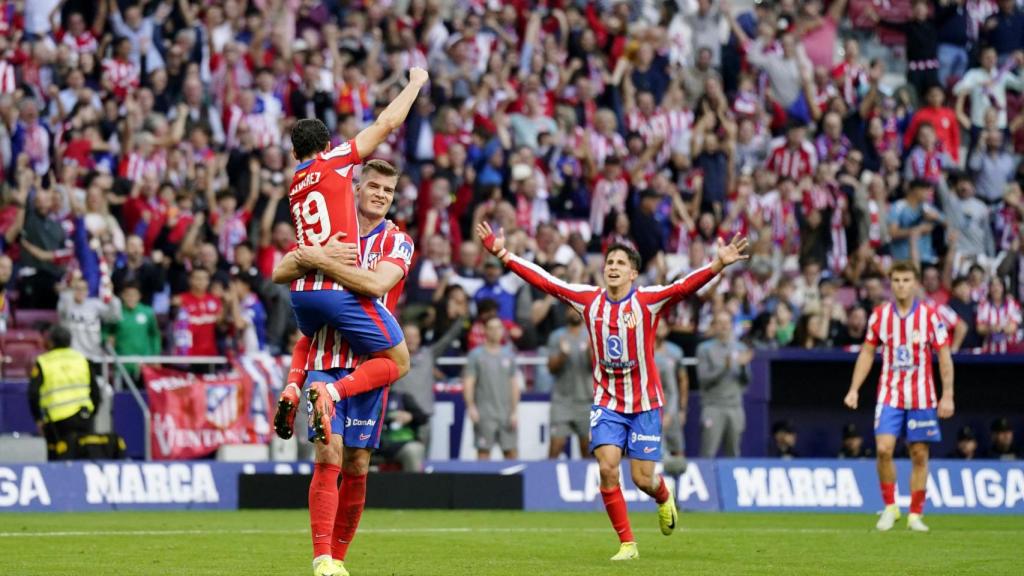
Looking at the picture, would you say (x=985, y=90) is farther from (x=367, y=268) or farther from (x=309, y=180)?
(x=309, y=180)

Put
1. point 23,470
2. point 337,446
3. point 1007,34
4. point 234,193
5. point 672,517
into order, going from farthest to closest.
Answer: point 1007,34 < point 234,193 < point 23,470 < point 672,517 < point 337,446

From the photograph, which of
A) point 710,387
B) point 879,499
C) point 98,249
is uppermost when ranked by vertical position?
point 98,249

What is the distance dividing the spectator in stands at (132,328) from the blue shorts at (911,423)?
30.6 ft

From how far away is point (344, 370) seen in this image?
10617mm

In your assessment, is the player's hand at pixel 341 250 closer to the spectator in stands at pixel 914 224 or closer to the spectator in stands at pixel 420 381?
the spectator in stands at pixel 420 381

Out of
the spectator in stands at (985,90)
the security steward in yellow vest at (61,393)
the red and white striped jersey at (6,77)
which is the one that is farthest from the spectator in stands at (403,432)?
the spectator in stands at (985,90)

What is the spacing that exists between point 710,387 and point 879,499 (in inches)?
104

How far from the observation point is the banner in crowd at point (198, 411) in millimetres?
20875

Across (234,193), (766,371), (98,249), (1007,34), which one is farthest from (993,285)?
(98,249)

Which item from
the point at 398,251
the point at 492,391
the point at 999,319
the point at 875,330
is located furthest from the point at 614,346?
the point at 999,319

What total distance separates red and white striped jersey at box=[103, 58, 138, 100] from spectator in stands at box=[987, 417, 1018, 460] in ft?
42.4

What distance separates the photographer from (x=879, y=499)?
66.1 feet

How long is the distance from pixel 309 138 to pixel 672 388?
1103 centimetres

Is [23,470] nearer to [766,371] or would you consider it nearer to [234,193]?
[234,193]
